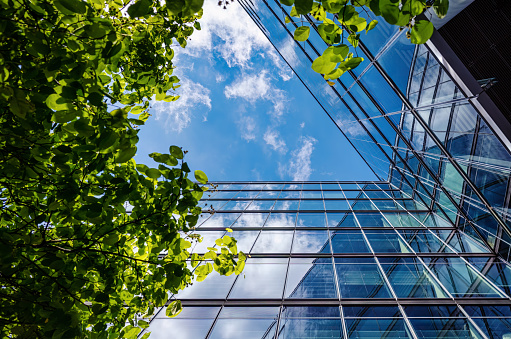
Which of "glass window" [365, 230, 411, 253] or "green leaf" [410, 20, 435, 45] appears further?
"glass window" [365, 230, 411, 253]

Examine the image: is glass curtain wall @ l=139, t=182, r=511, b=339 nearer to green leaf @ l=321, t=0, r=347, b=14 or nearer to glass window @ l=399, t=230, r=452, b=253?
glass window @ l=399, t=230, r=452, b=253

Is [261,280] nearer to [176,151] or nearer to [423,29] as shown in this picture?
[176,151]

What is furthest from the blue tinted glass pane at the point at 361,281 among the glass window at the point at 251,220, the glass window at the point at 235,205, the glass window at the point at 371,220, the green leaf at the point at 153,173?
the glass window at the point at 235,205

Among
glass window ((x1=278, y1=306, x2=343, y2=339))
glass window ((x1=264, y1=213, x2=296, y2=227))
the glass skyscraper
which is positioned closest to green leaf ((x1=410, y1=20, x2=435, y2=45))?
the glass skyscraper

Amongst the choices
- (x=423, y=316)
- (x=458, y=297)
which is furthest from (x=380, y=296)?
(x=458, y=297)

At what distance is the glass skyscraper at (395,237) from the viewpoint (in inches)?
242

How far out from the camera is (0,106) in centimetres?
234

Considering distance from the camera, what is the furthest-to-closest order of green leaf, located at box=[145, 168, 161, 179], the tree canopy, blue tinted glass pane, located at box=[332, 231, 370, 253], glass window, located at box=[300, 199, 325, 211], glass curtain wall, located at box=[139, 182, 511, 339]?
glass window, located at box=[300, 199, 325, 211]
blue tinted glass pane, located at box=[332, 231, 370, 253]
glass curtain wall, located at box=[139, 182, 511, 339]
green leaf, located at box=[145, 168, 161, 179]
the tree canopy

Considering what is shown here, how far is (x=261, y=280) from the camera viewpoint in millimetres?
7605

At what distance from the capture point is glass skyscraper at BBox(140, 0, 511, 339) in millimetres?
6145

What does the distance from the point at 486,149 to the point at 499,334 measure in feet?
14.8

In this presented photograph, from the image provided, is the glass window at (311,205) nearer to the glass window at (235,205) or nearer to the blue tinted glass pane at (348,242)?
the blue tinted glass pane at (348,242)

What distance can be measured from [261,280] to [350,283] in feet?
8.43

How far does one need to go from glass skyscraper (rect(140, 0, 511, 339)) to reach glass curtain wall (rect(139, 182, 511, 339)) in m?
0.04
